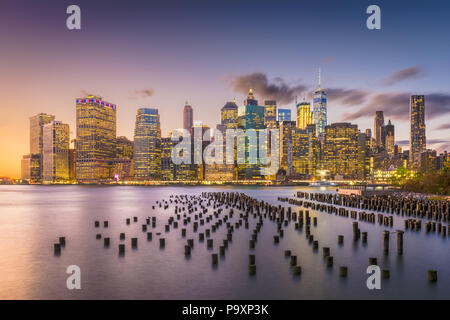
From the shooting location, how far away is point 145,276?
1822cm

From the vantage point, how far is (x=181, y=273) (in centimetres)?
1878

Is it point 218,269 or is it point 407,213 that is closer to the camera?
point 218,269

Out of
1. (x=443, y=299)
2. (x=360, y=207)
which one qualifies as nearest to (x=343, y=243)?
(x=443, y=299)

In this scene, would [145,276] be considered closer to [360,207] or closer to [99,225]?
[99,225]

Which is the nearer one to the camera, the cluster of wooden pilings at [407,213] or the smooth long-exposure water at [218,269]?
the smooth long-exposure water at [218,269]

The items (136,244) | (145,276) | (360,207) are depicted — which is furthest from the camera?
(360,207)

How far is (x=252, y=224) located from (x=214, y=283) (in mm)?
20301

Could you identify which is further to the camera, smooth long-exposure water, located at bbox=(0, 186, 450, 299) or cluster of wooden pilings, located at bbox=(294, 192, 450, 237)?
cluster of wooden pilings, located at bbox=(294, 192, 450, 237)

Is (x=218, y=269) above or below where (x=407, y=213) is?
above

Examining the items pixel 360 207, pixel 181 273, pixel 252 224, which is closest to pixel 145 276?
pixel 181 273

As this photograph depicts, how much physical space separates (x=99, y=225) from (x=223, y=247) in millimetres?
20925
